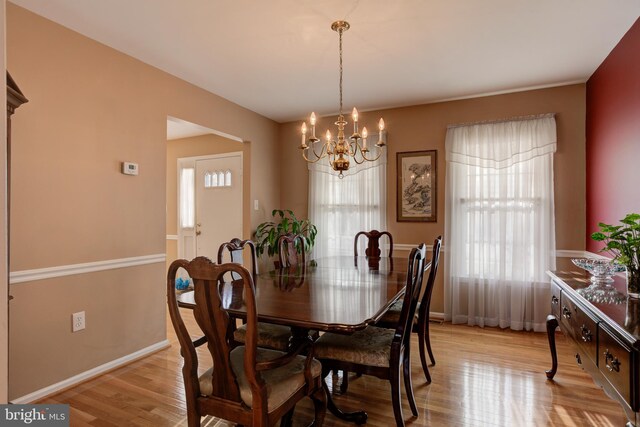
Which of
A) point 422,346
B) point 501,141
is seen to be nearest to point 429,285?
point 422,346

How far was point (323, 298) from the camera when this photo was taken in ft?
5.96

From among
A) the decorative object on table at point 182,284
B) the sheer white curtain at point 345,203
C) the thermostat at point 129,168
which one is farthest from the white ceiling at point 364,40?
the decorative object on table at point 182,284

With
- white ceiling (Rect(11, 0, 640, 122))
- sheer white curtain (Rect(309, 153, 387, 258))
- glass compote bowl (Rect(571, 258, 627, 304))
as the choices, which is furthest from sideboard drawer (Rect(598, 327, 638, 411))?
sheer white curtain (Rect(309, 153, 387, 258))

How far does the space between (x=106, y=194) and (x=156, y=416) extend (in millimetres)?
1636

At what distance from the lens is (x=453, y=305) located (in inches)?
150

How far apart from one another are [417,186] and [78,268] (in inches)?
134

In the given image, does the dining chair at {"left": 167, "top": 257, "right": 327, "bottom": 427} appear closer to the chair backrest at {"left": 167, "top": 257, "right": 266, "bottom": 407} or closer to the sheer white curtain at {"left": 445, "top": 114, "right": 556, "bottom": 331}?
the chair backrest at {"left": 167, "top": 257, "right": 266, "bottom": 407}

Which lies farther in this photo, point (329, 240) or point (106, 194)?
point (329, 240)

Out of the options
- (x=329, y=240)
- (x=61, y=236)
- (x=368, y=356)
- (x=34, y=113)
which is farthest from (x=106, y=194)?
(x=329, y=240)

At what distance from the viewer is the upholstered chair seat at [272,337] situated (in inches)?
82.4

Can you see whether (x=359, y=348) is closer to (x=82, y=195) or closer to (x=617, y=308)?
(x=617, y=308)

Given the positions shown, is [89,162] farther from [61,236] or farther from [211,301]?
[211,301]

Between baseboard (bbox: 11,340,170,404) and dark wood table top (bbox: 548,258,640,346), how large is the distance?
317 centimetres

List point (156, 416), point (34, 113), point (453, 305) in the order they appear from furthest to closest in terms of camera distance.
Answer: point (453, 305)
point (34, 113)
point (156, 416)
